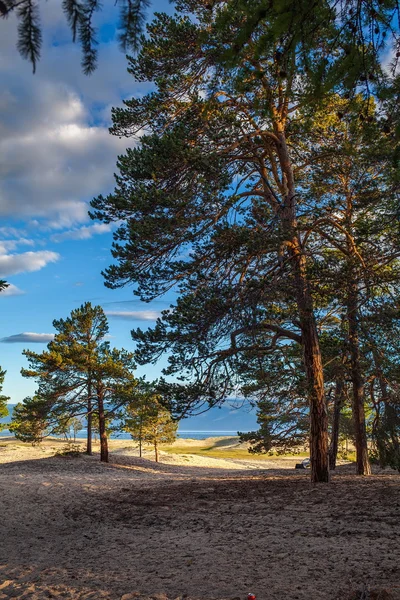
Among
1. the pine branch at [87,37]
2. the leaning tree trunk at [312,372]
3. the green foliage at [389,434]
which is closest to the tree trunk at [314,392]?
the leaning tree trunk at [312,372]

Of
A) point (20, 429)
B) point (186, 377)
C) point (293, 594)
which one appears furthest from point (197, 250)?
point (20, 429)

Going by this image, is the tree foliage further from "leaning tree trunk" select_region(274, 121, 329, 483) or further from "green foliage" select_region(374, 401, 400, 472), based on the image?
"green foliage" select_region(374, 401, 400, 472)

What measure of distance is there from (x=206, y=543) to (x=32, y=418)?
18327 mm

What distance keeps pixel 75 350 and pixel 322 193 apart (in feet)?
51.8

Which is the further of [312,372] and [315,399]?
[312,372]

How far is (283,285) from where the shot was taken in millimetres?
10586

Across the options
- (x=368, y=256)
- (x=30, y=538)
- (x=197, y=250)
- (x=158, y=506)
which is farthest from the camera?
(x=368, y=256)

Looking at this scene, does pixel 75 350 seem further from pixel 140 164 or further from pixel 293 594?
pixel 293 594

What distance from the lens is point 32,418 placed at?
2269cm

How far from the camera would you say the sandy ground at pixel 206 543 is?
4820 millimetres

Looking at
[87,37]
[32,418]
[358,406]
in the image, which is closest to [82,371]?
[32,418]

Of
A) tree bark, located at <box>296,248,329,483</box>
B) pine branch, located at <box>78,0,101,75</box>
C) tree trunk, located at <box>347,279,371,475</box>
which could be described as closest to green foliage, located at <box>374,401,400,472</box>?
tree trunk, located at <box>347,279,371,475</box>

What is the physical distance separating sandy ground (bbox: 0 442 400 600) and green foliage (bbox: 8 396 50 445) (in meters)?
10.3

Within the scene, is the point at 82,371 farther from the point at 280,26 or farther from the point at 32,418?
the point at 280,26
